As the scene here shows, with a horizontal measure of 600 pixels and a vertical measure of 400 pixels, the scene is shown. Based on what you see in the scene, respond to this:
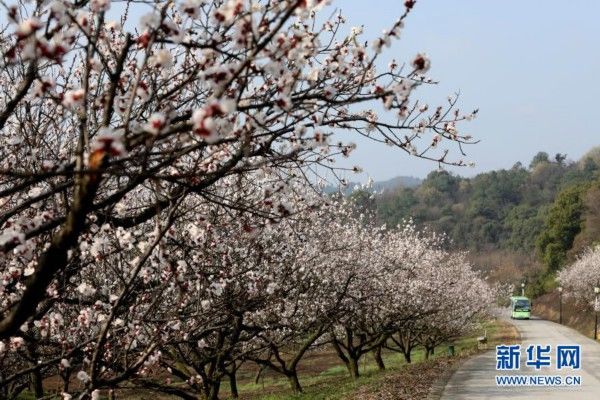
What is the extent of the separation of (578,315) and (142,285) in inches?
1979

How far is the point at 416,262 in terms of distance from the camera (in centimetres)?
2553

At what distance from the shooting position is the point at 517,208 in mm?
94438

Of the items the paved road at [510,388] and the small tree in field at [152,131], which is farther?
the paved road at [510,388]

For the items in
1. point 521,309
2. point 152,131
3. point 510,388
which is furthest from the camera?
point 521,309

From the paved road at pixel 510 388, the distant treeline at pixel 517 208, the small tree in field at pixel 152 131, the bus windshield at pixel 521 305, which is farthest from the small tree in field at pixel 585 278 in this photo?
the small tree in field at pixel 152 131

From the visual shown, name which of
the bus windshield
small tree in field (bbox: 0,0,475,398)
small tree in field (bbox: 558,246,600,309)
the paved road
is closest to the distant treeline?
small tree in field (bbox: 558,246,600,309)

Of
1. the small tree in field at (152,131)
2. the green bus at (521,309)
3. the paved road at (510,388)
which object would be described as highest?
the small tree in field at (152,131)

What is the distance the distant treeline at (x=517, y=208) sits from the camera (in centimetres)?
6212

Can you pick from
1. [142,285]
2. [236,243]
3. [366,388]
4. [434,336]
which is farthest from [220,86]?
[434,336]

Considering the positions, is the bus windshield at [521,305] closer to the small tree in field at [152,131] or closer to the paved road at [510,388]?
the paved road at [510,388]

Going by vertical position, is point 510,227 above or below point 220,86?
above

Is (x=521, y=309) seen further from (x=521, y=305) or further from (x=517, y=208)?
(x=517, y=208)

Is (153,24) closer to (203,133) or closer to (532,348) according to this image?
(203,133)

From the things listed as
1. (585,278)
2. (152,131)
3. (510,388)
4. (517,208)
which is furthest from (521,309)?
(152,131)
